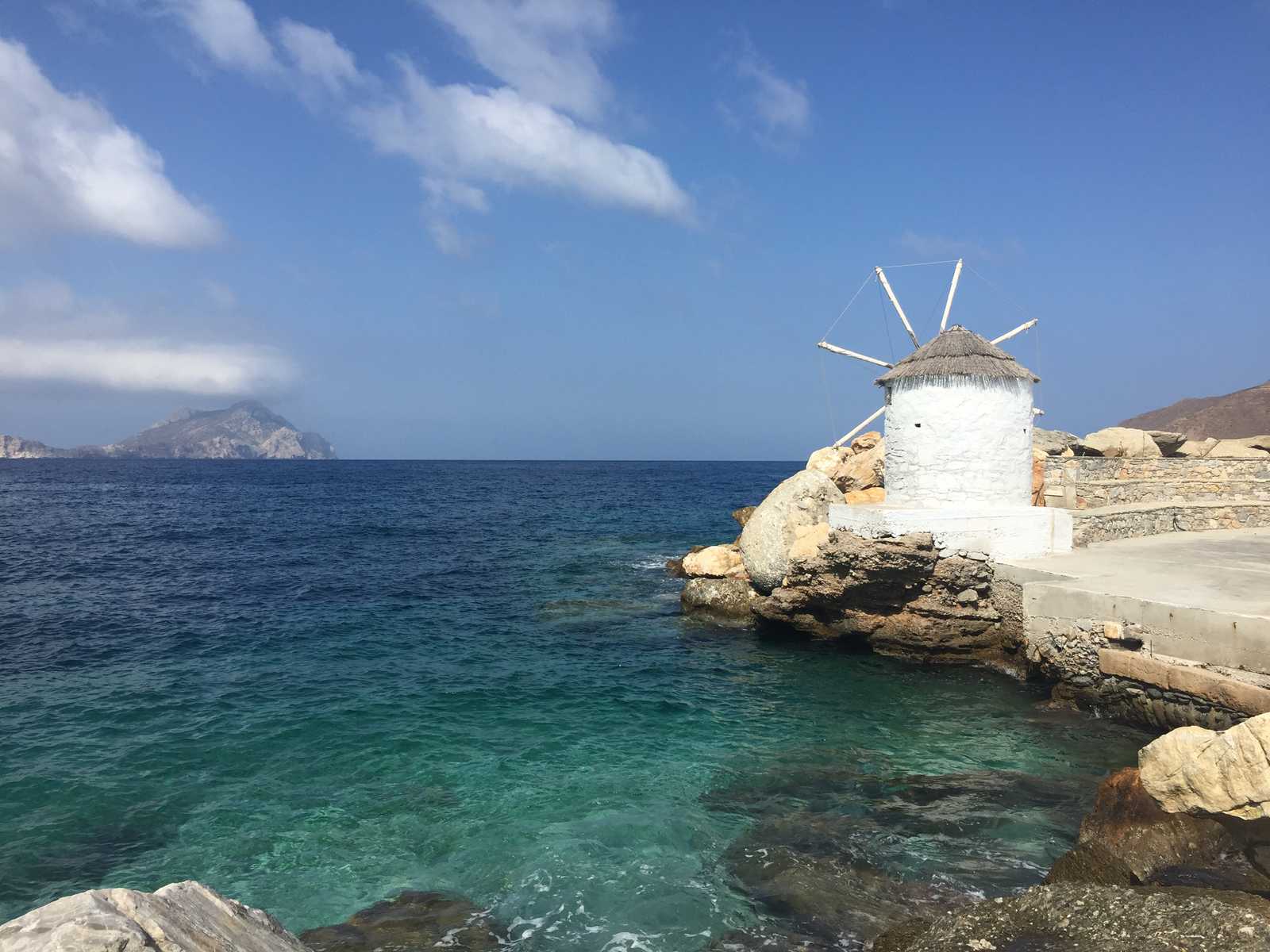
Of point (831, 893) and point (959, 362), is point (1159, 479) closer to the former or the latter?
point (959, 362)

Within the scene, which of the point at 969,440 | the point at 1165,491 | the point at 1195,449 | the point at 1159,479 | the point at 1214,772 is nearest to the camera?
the point at 1214,772

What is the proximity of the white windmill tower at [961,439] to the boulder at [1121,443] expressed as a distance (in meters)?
7.43

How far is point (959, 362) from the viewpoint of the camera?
17094 millimetres

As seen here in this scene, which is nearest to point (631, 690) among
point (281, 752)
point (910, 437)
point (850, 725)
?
point (850, 725)

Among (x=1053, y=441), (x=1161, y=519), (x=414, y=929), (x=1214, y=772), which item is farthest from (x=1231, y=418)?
(x=414, y=929)

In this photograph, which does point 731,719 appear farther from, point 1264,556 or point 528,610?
point 1264,556

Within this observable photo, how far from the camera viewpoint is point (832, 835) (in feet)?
28.5

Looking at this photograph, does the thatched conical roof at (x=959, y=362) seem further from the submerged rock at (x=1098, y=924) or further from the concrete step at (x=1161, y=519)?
the submerged rock at (x=1098, y=924)

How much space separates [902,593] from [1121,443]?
11.8 meters

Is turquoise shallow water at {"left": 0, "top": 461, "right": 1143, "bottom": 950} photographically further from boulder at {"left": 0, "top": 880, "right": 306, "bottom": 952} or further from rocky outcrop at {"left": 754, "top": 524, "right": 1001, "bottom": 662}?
boulder at {"left": 0, "top": 880, "right": 306, "bottom": 952}

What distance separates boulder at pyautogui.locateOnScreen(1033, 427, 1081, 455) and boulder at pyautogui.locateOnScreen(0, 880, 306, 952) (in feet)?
80.4

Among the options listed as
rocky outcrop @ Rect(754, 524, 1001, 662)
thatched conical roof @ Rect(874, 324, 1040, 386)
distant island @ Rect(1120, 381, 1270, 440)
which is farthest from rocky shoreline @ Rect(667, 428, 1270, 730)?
distant island @ Rect(1120, 381, 1270, 440)

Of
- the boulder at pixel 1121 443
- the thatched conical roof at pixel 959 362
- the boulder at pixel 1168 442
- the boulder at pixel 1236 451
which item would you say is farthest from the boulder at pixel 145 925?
the boulder at pixel 1168 442

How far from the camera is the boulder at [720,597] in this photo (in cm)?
2011
